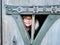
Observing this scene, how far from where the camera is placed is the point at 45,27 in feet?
6.23

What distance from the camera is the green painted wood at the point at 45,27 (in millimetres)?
1877

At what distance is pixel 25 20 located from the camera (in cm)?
195

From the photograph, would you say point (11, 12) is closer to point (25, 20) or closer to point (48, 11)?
point (25, 20)

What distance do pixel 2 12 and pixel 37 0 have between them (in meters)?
0.27

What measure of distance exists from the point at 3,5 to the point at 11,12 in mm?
80

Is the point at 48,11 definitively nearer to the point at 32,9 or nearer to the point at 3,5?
the point at 32,9

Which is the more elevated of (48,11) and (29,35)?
(48,11)

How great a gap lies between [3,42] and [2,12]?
8.4 inches

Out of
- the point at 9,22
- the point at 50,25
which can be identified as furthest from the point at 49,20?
the point at 9,22

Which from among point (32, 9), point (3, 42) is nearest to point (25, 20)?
point (32, 9)

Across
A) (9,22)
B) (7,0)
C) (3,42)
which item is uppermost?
(7,0)

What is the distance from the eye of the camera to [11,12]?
1938mm

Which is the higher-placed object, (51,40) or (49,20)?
(49,20)

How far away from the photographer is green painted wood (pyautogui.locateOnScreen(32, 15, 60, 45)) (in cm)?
188
